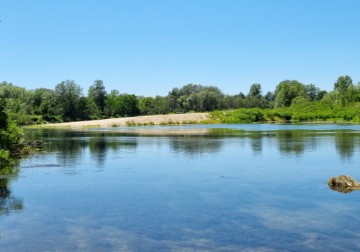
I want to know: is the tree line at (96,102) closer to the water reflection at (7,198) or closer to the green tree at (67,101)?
the green tree at (67,101)

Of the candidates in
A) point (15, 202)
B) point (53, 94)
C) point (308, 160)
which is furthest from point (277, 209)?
point (53, 94)

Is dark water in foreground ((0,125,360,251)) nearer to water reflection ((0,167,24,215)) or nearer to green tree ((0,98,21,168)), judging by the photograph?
water reflection ((0,167,24,215))

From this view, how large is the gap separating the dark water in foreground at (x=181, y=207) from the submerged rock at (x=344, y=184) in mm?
495

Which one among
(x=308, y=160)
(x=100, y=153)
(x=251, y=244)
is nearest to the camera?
(x=251, y=244)

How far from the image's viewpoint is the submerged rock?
22078 millimetres

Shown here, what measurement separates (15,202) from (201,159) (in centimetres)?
1818

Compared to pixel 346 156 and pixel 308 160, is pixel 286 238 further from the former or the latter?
pixel 346 156

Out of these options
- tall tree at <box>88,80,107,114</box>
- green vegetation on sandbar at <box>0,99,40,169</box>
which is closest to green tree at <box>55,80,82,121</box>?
tall tree at <box>88,80,107,114</box>

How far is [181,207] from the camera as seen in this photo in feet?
62.4

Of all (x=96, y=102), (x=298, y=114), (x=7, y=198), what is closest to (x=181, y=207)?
(x=7, y=198)

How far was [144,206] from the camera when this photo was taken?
19234 mm

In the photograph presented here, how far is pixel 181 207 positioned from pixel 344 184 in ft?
30.3

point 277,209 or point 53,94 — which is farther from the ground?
point 53,94

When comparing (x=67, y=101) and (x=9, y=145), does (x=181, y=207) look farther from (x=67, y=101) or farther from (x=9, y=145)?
(x=67, y=101)
